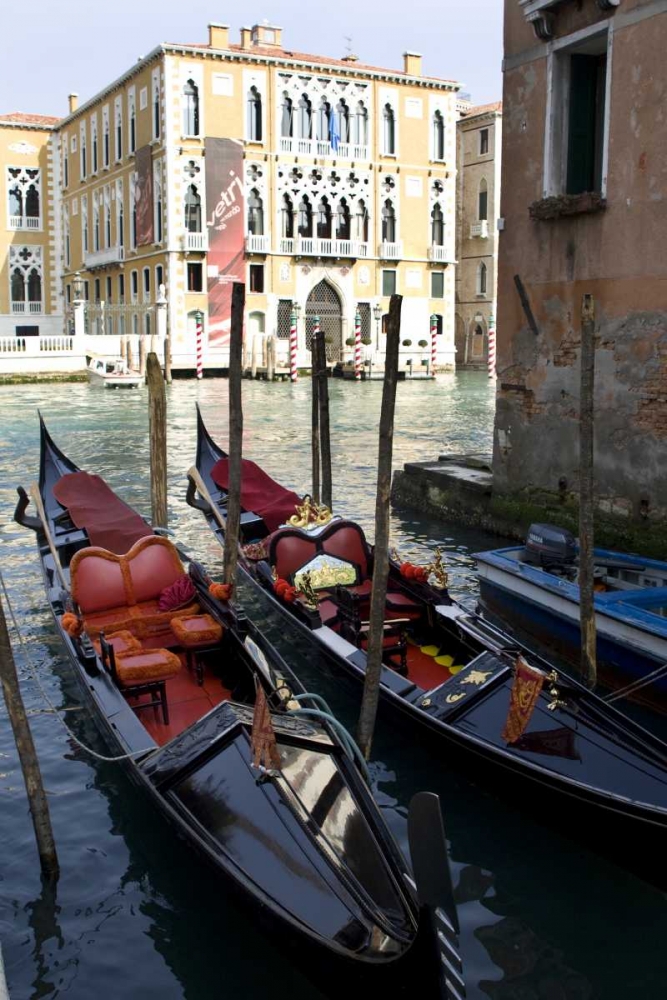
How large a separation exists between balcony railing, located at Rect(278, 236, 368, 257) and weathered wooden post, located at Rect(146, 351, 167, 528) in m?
20.3

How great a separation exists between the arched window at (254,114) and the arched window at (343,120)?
7.23 feet

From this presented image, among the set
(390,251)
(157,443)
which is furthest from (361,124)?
(157,443)

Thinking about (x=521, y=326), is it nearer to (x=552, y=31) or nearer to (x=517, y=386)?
(x=517, y=386)

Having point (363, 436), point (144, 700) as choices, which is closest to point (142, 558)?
point (144, 700)

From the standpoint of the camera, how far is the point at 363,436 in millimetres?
14812

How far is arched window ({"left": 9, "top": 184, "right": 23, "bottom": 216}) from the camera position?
32938 mm

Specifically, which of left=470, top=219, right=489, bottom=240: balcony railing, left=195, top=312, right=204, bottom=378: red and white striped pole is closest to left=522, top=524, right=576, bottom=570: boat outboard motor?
left=195, top=312, right=204, bottom=378: red and white striped pole

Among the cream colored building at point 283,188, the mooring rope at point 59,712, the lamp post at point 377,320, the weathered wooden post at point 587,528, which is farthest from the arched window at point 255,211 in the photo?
the weathered wooden post at point 587,528

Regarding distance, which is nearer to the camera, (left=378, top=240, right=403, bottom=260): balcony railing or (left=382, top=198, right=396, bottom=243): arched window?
(left=378, top=240, right=403, bottom=260): balcony railing

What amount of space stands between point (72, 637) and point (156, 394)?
326 cm

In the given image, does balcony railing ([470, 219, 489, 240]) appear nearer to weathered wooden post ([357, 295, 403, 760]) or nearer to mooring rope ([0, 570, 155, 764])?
mooring rope ([0, 570, 155, 764])

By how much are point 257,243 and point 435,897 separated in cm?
2554

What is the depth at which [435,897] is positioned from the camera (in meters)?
2.30

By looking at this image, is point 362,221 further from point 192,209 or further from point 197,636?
point 197,636
